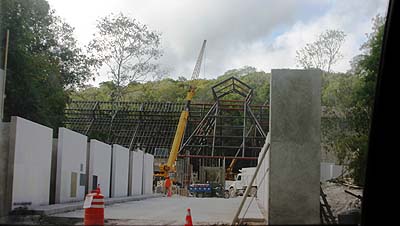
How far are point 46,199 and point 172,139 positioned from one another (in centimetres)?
281

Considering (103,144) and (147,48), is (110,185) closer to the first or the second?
(103,144)

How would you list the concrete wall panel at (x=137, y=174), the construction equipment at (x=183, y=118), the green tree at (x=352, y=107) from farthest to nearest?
1. the concrete wall panel at (x=137, y=174)
2. the construction equipment at (x=183, y=118)
3. the green tree at (x=352, y=107)

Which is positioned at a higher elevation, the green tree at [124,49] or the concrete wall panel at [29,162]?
the green tree at [124,49]

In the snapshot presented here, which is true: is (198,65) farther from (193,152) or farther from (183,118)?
(193,152)

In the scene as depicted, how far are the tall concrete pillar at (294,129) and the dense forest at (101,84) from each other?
0.66 metres

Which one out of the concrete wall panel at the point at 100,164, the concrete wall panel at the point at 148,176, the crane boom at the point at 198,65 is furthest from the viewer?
the concrete wall panel at the point at 148,176

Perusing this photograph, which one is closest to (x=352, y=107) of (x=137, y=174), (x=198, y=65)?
(x=198, y=65)

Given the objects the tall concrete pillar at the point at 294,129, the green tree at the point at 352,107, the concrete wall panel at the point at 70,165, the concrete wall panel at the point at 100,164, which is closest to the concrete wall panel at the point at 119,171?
the concrete wall panel at the point at 100,164

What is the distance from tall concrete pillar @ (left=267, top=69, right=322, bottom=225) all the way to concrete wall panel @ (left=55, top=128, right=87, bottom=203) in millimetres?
5743

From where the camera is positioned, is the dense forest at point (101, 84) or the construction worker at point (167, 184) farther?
the construction worker at point (167, 184)

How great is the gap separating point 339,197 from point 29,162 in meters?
5.15

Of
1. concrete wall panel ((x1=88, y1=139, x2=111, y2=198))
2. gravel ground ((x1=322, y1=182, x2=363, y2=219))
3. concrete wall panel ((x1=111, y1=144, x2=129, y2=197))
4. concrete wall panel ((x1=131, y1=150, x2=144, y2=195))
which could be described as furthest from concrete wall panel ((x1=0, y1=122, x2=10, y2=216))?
concrete wall panel ((x1=131, y1=150, x2=144, y2=195))

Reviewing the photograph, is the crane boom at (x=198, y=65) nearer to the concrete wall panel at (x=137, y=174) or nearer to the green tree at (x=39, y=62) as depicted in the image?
the green tree at (x=39, y=62)

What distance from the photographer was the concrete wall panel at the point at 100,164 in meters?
12.9
